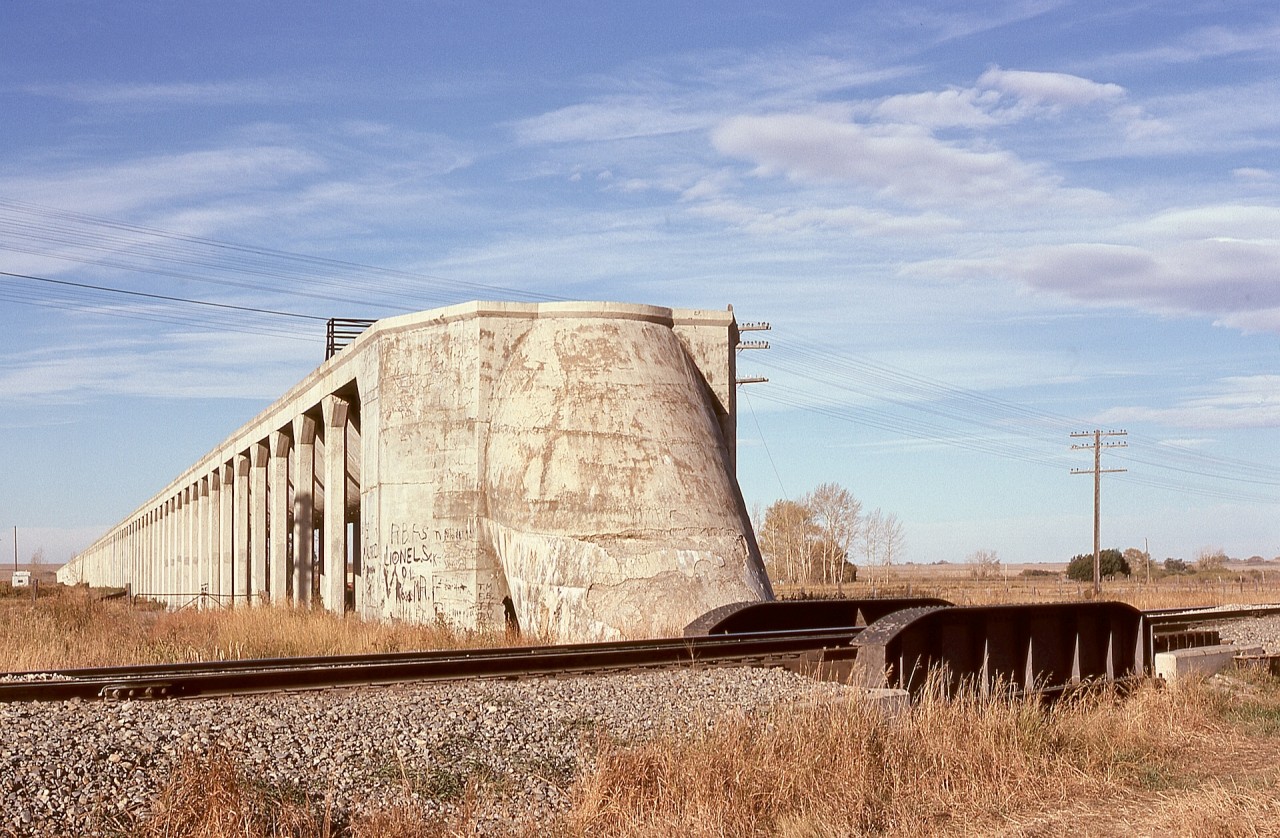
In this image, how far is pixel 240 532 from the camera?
41656 mm

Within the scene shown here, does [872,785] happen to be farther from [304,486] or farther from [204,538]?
[204,538]

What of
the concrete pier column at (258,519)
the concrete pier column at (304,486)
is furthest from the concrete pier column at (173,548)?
the concrete pier column at (304,486)

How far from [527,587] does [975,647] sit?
9.25 m

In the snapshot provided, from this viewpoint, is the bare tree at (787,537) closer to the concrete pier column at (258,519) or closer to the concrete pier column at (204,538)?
the concrete pier column at (204,538)

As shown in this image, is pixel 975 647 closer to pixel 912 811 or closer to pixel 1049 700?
pixel 1049 700

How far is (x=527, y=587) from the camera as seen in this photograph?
1966 centimetres

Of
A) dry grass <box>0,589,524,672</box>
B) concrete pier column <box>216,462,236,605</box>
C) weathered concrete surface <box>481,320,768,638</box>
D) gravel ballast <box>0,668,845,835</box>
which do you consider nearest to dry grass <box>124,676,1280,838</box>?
gravel ballast <box>0,668,845,835</box>

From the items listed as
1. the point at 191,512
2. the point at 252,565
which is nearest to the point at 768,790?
the point at 252,565

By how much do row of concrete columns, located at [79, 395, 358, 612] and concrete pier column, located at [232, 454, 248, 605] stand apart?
0.03 m

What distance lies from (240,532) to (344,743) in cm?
3633

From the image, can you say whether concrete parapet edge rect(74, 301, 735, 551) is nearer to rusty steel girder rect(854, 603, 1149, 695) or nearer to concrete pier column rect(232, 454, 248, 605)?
rusty steel girder rect(854, 603, 1149, 695)

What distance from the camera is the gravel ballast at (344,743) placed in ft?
20.6

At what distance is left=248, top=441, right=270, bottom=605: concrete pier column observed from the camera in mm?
39188

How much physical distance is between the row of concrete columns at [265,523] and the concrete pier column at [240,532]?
3 cm
